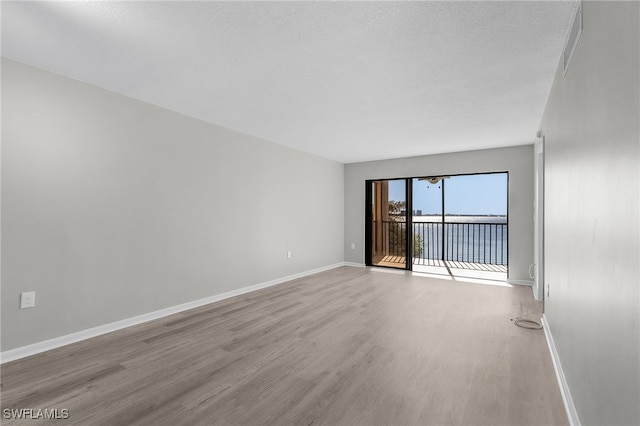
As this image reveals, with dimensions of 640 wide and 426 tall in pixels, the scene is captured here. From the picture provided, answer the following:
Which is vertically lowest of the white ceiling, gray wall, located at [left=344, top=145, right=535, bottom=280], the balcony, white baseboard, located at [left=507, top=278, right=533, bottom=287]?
white baseboard, located at [left=507, top=278, right=533, bottom=287]

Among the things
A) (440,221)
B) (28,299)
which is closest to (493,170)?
(440,221)

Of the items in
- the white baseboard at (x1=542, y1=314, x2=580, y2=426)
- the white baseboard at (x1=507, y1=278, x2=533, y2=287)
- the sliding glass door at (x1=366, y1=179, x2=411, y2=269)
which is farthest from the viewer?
the sliding glass door at (x1=366, y1=179, x2=411, y2=269)

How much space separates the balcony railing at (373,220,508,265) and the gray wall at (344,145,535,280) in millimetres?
746

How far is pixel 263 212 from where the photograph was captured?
4.62 m

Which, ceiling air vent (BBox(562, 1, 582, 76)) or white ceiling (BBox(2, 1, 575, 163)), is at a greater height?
white ceiling (BBox(2, 1, 575, 163))

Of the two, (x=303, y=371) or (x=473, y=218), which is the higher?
(x=473, y=218)

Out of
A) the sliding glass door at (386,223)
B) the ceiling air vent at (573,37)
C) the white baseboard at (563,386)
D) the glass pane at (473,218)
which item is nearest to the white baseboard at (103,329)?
the sliding glass door at (386,223)

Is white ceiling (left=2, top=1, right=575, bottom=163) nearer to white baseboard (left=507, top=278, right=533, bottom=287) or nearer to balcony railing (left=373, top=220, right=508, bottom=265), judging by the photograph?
white baseboard (left=507, top=278, right=533, bottom=287)

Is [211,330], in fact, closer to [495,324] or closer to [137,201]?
[137,201]

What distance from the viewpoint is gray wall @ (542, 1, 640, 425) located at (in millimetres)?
911

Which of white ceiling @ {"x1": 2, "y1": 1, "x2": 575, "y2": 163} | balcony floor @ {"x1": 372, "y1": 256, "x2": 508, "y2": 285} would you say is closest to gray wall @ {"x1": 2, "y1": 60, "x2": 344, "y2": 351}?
white ceiling @ {"x1": 2, "y1": 1, "x2": 575, "y2": 163}

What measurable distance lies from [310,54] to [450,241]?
6323 millimetres

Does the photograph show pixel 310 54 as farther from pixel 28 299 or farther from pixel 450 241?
pixel 450 241
